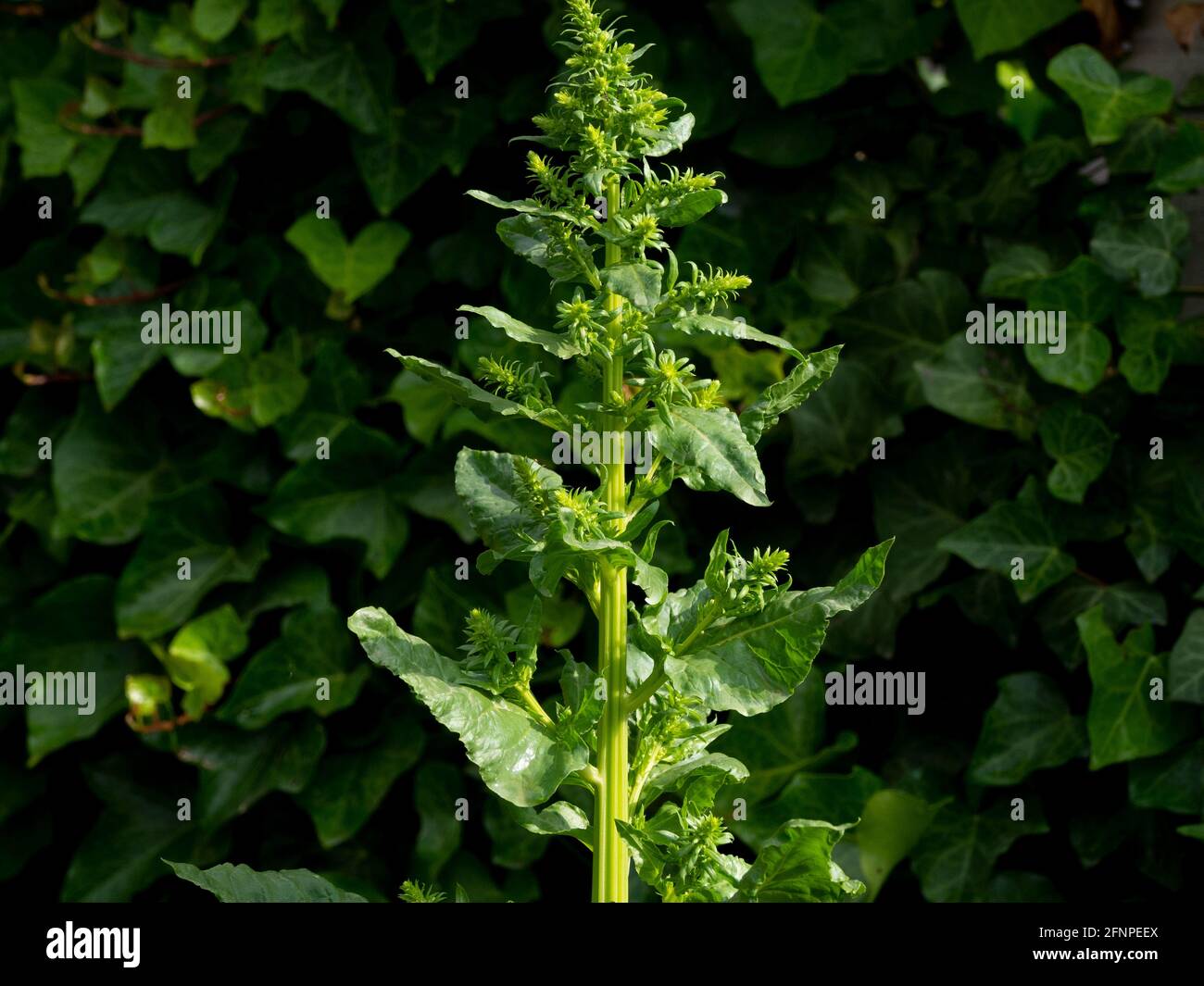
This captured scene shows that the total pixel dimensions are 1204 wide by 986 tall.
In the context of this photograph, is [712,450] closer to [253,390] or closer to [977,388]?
[977,388]

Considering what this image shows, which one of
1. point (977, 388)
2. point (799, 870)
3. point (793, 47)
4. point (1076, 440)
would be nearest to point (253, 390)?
point (793, 47)

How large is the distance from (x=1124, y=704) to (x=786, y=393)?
821 millimetres

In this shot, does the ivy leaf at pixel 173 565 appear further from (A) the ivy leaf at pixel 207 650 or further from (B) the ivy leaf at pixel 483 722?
(B) the ivy leaf at pixel 483 722

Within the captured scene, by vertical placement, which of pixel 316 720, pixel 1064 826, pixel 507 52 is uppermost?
pixel 507 52

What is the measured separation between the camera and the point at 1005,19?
1479 mm

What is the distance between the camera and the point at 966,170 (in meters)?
1.56

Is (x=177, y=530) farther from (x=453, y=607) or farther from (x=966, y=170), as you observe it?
(x=966, y=170)

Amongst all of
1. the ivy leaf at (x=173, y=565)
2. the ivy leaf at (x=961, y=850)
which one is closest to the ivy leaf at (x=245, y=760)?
the ivy leaf at (x=173, y=565)

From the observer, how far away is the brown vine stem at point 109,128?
68.8 inches

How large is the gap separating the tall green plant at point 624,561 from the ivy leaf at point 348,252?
3.18 feet

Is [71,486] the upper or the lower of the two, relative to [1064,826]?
upper

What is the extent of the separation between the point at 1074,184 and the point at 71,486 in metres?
1.27

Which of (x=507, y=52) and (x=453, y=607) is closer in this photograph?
(x=453, y=607)

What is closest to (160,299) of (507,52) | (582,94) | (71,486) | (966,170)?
(71,486)
